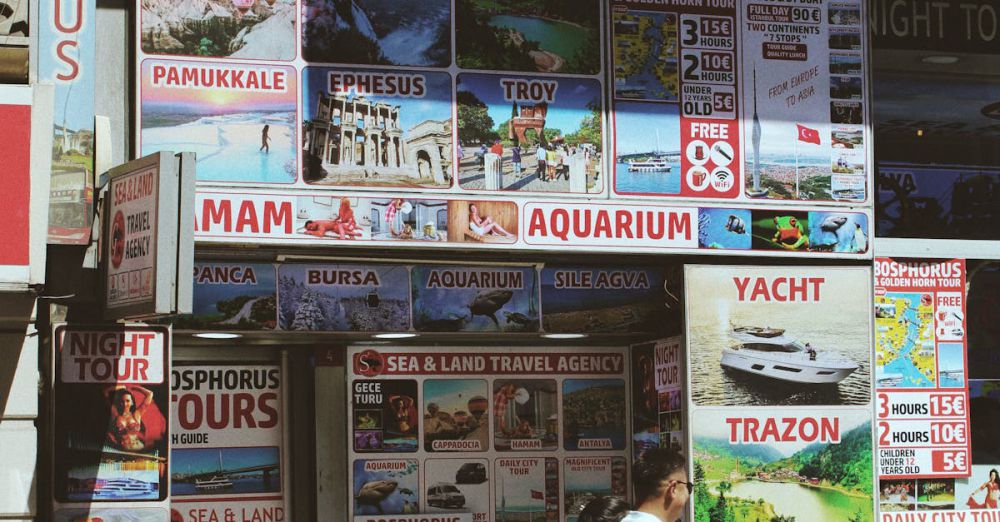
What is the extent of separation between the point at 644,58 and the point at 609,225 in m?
1.17

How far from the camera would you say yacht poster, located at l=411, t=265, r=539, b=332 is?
10.4 meters

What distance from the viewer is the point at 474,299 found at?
10.5 meters

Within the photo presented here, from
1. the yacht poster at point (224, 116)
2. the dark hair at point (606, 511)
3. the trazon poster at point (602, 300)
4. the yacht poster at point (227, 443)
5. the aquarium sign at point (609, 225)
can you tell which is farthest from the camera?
the trazon poster at point (602, 300)

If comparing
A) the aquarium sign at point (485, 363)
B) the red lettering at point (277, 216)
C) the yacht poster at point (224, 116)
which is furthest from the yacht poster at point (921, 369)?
the yacht poster at point (224, 116)

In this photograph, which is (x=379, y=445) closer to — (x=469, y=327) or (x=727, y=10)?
(x=469, y=327)

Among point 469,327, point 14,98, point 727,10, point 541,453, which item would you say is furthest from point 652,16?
point 14,98

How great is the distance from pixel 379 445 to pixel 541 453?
3.94 feet

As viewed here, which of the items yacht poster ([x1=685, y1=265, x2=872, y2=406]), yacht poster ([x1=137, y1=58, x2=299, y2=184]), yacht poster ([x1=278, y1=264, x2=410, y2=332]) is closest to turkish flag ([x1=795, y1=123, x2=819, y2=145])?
yacht poster ([x1=685, y1=265, x2=872, y2=406])

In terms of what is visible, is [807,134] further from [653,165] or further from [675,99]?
[653,165]

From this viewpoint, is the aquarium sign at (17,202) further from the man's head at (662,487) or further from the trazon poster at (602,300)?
the trazon poster at (602,300)

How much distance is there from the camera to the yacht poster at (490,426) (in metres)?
10.7

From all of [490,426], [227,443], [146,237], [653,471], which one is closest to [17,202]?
[146,237]

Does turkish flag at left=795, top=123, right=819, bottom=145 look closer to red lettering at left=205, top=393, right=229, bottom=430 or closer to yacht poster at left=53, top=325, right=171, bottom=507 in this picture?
red lettering at left=205, top=393, right=229, bottom=430

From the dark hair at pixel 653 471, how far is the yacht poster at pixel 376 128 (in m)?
3.89
